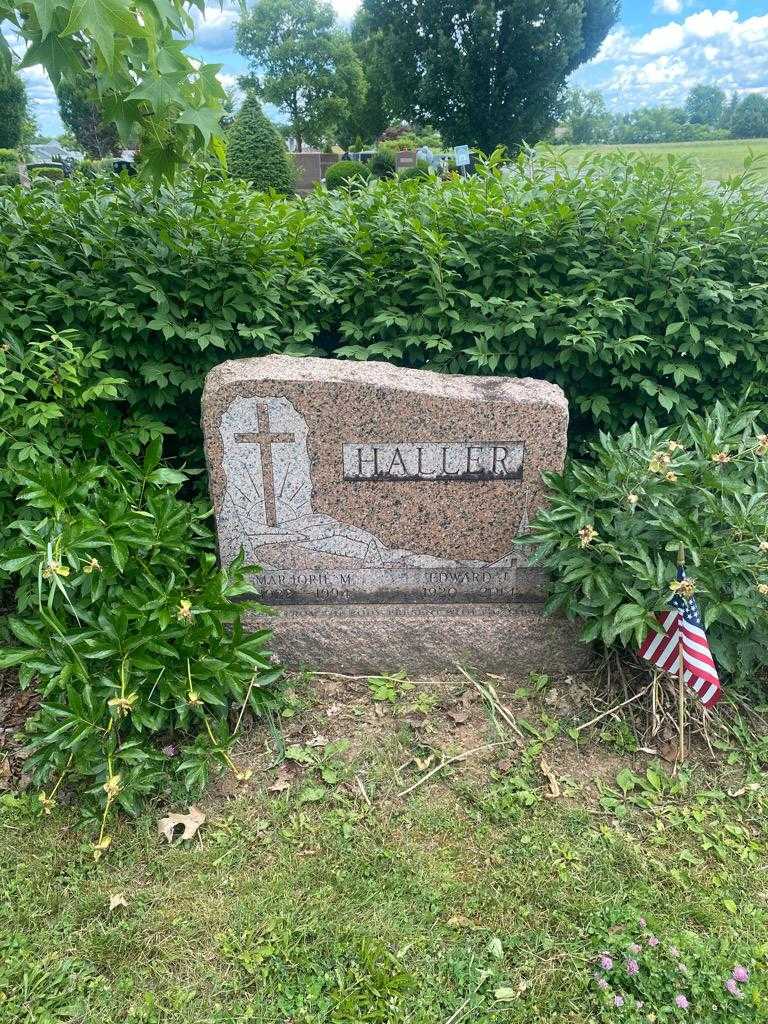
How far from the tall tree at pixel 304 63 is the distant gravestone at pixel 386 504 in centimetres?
4565

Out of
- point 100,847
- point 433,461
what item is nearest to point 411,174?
point 433,461

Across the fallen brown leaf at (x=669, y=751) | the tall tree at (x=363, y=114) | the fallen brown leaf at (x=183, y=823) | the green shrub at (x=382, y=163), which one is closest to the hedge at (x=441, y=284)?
the fallen brown leaf at (x=669, y=751)

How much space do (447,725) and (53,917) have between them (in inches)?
59.6

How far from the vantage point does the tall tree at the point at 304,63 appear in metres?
44.2

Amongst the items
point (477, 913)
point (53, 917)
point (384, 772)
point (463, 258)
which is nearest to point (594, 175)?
point (463, 258)

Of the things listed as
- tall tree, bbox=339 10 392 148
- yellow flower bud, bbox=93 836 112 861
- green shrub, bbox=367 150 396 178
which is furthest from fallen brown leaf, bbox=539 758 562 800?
tall tree, bbox=339 10 392 148

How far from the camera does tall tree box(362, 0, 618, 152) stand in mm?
22125

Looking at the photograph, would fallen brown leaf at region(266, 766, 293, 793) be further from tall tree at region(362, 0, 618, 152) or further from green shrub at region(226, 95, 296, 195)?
tall tree at region(362, 0, 618, 152)

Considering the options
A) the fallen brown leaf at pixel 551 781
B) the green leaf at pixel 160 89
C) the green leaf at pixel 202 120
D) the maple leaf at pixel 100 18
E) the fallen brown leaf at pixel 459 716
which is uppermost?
the maple leaf at pixel 100 18

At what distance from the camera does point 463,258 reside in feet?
11.0

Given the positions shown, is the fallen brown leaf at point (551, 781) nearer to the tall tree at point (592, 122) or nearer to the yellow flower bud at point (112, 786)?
the yellow flower bud at point (112, 786)

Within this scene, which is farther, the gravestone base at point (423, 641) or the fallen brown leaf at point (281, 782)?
the gravestone base at point (423, 641)

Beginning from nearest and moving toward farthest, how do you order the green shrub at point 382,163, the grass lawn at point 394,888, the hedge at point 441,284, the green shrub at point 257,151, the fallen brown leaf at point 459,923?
the grass lawn at point 394,888 → the fallen brown leaf at point 459,923 → the hedge at point 441,284 → the green shrub at point 257,151 → the green shrub at point 382,163

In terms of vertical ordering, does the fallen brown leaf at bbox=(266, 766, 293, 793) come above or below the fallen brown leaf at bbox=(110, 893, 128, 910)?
below
